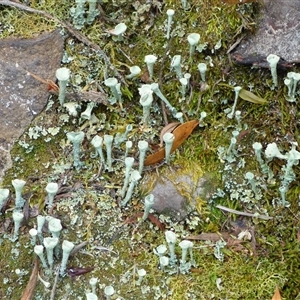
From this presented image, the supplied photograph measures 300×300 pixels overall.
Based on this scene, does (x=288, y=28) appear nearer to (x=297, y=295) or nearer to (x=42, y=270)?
(x=297, y=295)

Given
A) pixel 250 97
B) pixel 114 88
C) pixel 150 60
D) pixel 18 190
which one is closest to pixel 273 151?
pixel 250 97

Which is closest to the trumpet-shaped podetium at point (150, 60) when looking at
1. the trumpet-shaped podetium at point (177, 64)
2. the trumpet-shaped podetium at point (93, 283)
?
the trumpet-shaped podetium at point (177, 64)

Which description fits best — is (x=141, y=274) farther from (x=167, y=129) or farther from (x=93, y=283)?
(x=167, y=129)

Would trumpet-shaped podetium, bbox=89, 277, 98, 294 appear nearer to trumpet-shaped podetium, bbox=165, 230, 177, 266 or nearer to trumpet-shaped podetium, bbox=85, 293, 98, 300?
trumpet-shaped podetium, bbox=85, 293, 98, 300

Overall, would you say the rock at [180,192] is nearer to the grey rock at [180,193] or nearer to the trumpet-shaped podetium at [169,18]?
the grey rock at [180,193]

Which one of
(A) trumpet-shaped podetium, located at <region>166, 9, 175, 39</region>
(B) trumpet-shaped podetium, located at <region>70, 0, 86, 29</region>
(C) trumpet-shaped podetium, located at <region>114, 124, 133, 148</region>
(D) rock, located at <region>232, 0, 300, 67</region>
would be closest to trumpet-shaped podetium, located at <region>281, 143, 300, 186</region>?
(D) rock, located at <region>232, 0, 300, 67</region>
